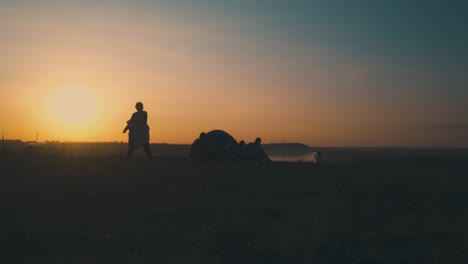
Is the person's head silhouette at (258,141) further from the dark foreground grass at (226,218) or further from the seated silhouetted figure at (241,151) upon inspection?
the dark foreground grass at (226,218)

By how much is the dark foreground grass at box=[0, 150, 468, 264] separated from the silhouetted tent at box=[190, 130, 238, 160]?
6.77 metres

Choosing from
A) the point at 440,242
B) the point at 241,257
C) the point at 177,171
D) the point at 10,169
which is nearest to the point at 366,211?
the point at 440,242

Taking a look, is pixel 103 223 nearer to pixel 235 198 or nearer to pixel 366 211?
pixel 235 198

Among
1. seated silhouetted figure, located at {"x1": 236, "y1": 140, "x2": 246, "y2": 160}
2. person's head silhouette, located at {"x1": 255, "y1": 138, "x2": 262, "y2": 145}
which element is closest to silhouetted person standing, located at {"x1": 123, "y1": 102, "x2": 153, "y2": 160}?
seated silhouetted figure, located at {"x1": 236, "y1": 140, "x2": 246, "y2": 160}

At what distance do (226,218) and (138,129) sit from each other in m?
13.8

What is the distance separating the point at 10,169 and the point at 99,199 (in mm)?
7635

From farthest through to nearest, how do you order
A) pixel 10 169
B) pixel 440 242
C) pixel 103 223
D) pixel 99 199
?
pixel 10 169
pixel 99 199
pixel 103 223
pixel 440 242

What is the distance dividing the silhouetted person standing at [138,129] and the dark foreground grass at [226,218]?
196 inches

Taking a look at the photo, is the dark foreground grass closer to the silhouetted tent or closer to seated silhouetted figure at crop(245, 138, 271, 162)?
the silhouetted tent

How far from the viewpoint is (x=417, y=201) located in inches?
575

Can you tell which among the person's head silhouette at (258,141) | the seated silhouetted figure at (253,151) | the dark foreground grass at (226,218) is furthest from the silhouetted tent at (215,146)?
the dark foreground grass at (226,218)

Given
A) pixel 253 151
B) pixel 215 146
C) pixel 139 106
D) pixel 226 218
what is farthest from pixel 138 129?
pixel 226 218

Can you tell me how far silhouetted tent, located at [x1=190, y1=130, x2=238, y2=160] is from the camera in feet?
88.5

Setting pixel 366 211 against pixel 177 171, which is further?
pixel 177 171
